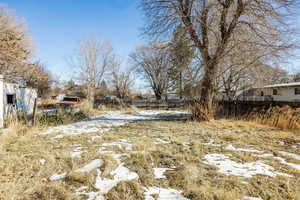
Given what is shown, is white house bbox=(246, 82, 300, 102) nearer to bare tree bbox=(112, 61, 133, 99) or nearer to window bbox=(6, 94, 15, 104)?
bare tree bbox=(112, 61, 133, 99)

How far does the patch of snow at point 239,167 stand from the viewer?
2141mm

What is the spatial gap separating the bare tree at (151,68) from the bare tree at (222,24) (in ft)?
44.8

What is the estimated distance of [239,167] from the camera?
2.36 m

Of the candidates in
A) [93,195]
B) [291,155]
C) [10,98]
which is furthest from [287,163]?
[10,98]

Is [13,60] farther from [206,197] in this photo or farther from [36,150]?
[206,197]

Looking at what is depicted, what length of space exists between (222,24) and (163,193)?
22.4 feet

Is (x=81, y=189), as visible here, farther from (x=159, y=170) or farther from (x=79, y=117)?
(x=79, y=117)

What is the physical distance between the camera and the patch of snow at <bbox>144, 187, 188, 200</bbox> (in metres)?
1.64

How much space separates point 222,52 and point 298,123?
12.5ft

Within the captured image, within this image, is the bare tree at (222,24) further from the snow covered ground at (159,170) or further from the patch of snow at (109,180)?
the patch of snow at (109,180)

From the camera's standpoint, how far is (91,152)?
293 cm

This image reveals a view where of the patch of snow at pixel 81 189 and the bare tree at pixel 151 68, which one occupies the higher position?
the bare tree at pixel 151 68

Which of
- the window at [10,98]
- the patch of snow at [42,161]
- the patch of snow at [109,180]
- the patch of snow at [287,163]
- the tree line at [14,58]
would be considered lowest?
the patch of snow at [287,163]

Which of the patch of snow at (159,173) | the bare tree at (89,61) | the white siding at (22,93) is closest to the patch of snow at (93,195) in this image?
the patch of snow at (159,173)
